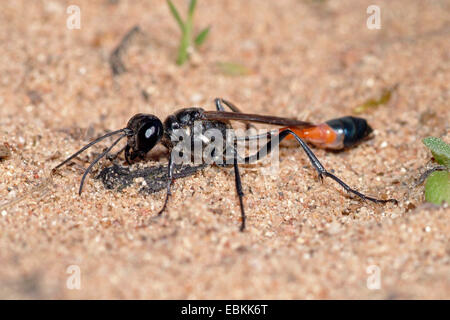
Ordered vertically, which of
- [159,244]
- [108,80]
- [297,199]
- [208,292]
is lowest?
[208,292]

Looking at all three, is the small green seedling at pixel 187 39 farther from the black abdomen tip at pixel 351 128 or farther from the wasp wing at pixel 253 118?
the black abdomen tip at pixel 351 128

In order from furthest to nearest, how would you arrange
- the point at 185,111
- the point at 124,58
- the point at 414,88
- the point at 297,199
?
the point at 124,58
the point at 414,88
the point at 185,111
the point at 297,199

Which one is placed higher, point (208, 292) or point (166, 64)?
point (166, 64)

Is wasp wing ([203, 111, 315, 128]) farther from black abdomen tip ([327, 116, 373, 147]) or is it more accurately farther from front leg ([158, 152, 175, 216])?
front leg ([158, 152, 175, 216])

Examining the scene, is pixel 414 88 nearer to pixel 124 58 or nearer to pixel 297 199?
pixel 297 199

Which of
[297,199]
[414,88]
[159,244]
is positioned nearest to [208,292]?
[159,244]
